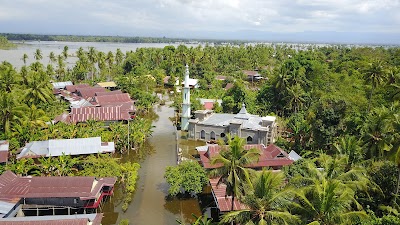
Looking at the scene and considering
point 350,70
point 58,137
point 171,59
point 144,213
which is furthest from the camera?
point 171,59

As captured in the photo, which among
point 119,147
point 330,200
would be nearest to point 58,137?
point 119,147

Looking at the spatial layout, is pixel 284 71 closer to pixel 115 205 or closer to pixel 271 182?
pixel 115 205

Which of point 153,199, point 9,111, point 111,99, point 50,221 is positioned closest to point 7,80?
point 9,111

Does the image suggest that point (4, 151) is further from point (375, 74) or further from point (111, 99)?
point (375, 74)

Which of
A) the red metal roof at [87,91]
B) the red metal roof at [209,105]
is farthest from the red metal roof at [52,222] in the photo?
the red metal roof at [87,91]

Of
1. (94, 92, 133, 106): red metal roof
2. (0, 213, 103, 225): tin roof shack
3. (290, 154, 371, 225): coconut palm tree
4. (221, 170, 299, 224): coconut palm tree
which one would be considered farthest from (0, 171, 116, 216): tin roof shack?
(94, 92, 133, 106): red metal roof

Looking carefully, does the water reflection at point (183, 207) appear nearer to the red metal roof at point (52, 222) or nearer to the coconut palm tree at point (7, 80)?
the red metal roof at point (52, 222)

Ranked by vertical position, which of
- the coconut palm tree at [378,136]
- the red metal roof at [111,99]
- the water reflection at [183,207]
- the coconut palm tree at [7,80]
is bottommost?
the water reflection at [183,207]
